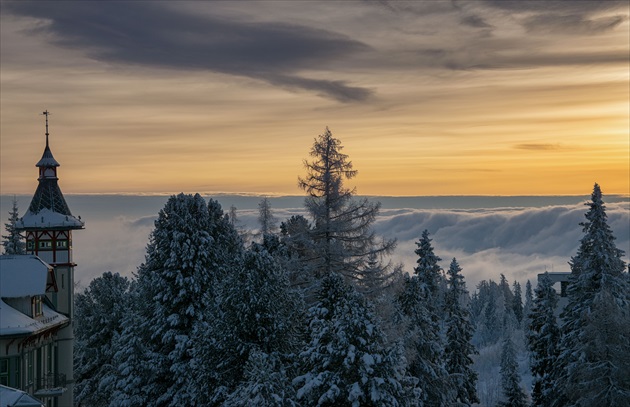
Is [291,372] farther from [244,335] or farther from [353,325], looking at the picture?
[353,325]

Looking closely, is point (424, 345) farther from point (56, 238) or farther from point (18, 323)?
point (56, 238)

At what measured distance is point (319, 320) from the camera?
1209 inches

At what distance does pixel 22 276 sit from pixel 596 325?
1284 inches

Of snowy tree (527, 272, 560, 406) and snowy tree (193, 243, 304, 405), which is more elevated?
snowy tree (193, 243, 304, 405)

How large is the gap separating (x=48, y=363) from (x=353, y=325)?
1144 inches

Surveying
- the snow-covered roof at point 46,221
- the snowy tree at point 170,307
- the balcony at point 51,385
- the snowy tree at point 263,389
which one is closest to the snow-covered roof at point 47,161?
the snow-covered roof at point 46,221

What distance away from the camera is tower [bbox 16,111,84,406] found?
173 feet

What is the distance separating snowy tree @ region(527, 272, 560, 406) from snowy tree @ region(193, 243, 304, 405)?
26806mm

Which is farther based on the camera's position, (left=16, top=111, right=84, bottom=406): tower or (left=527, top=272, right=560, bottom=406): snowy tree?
(left=527, top=272, right=560, bottom=406): snowy tree

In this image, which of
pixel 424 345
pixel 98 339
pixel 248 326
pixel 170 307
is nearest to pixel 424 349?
pixel 424 345

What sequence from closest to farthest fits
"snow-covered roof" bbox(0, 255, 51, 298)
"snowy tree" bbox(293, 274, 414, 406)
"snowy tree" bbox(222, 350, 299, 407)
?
"snowy tree" bbox(293, 274, 414, 406) < "snowy tree" bbox(222, 350, 299, 407) < "snow-covered roof" bbox(0, 255, 51, 298)

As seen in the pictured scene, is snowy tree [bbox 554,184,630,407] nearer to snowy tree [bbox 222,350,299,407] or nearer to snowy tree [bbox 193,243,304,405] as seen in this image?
snowy tree [bbox 193,243,304,405]

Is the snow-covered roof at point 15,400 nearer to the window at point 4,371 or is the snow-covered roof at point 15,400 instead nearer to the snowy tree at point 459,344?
the window at point 4,371

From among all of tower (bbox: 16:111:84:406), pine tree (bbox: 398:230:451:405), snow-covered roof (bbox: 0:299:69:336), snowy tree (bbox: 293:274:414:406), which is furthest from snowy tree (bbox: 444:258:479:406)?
snowy tree (bbox: 293:274:414:406)
